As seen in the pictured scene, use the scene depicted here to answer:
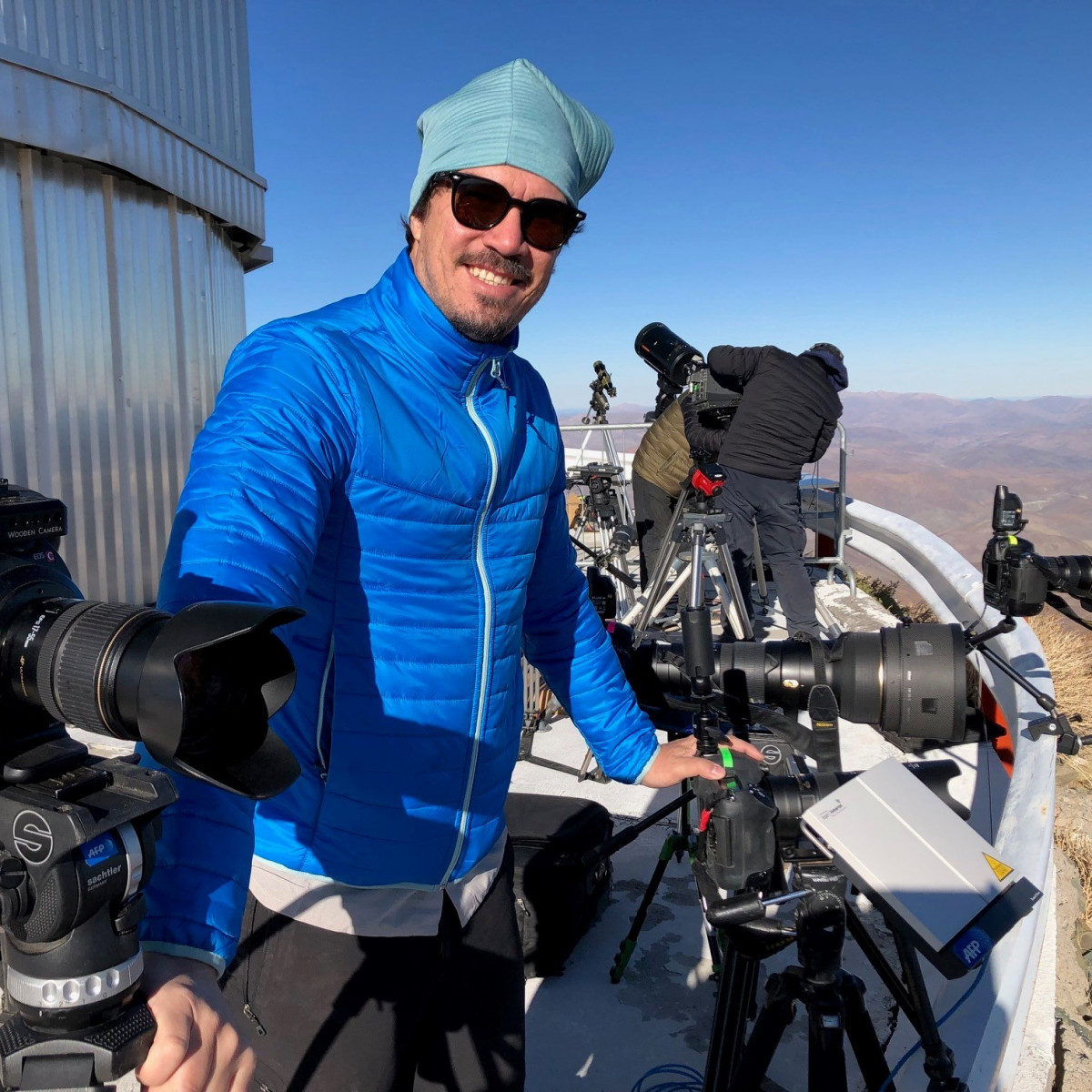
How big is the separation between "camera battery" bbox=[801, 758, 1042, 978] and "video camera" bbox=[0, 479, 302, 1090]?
123 centimetres

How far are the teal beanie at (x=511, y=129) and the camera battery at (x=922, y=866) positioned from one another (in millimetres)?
1285

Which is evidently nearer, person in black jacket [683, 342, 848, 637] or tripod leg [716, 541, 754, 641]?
tripod leg [716, 541, 754, 641]

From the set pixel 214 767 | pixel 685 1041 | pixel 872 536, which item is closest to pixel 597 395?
pixel 872 536

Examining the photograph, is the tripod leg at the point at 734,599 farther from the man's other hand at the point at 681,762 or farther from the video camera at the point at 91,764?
the video camera at the point at 91,764

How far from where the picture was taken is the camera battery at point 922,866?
1539 mm

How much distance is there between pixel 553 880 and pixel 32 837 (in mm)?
2330

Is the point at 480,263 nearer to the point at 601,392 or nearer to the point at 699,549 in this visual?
the point at 699,549

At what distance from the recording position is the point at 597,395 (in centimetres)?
940

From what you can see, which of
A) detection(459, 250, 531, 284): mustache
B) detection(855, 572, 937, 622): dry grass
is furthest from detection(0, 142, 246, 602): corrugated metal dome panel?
detection(855, 572, 937, 622): dry grass

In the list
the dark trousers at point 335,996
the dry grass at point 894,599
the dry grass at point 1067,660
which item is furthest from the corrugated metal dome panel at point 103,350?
the dry grass at point 1067,660

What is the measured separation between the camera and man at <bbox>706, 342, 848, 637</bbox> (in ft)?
17.5

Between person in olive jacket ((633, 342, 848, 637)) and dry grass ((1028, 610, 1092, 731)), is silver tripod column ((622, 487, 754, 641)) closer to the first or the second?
person in olive jacket ((633, 342, 848, 637))

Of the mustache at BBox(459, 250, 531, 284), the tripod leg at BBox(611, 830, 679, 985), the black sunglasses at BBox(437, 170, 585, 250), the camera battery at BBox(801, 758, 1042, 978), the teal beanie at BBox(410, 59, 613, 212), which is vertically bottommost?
the tripod leg at BBox(611, 830, 679, 985)

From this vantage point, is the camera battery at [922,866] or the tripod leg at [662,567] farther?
the tripod leg at [662,567]
